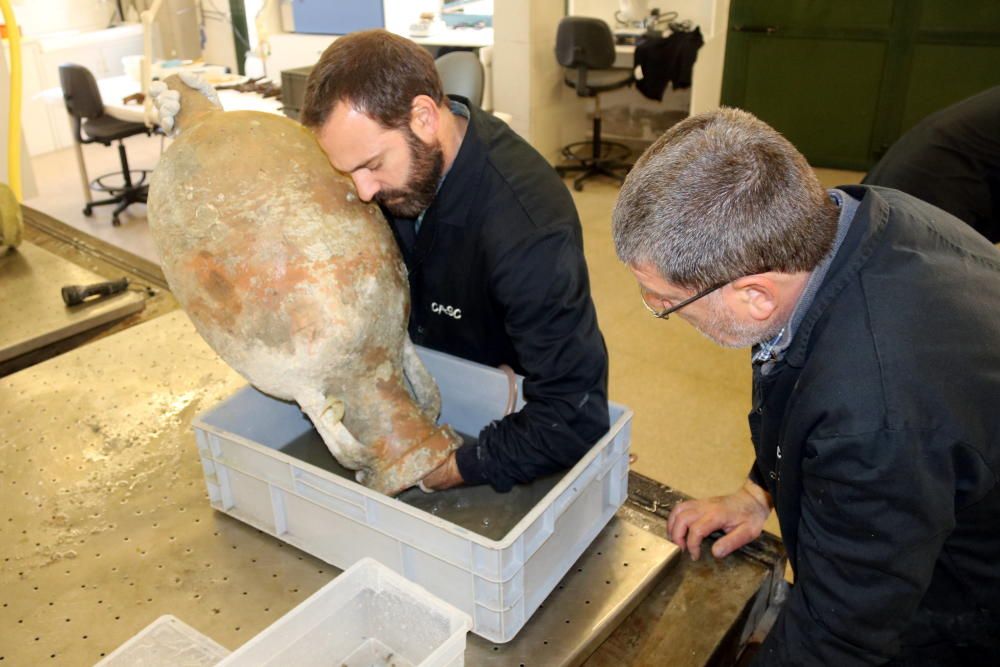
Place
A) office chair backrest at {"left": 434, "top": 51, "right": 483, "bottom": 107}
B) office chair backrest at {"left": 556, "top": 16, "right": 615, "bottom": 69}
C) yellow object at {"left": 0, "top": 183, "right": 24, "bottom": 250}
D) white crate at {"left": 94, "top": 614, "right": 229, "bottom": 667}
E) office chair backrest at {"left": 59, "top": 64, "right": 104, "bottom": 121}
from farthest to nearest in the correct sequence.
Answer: office chair backrest at {"left": 556, "top": 16, "right": 615, "bottom": 69}
office chair backrest at {"left": 59, "top": 64, "right": 104, "bottom": 121}
office chair backrest at {"left": 434, "top": 51, "right": 483, "bottom": 107}
yellow object at {"left": 0, "top": 183, "right": 24, "bottom": 250}
white crate at {"left": 94, "top": 614, "right": 229, "bottom": 667}

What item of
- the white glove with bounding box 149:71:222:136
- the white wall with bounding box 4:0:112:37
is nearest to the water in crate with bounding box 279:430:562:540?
the white glove with bounding box 149:71:222:136

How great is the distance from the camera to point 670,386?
3160 millimetres

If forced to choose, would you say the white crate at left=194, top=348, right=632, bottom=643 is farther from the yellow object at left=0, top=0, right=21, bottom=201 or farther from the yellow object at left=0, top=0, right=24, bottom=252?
the yellow object at left=0, top=0, right=21, bottom=201

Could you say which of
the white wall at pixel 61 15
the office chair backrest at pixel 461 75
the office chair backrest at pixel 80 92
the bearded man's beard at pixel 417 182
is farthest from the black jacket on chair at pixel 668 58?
the white wall at pixel 61 15

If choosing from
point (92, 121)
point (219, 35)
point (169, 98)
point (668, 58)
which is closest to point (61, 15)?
point (219, 35)

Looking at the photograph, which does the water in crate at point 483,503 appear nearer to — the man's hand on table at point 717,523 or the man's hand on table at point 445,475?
the man's hand on table at point 445,475

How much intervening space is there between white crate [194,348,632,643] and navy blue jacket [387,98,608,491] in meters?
0.06

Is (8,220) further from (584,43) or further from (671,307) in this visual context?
(584,43)

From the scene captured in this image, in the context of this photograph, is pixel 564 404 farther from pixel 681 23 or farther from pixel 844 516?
pixel 681 23

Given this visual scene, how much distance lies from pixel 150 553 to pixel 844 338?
959 mm

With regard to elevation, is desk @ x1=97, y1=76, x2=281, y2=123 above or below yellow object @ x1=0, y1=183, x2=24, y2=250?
below

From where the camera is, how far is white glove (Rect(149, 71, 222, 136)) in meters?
1.16

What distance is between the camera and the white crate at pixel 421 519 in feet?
3.19

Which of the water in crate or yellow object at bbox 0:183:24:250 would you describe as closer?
the water in crate
